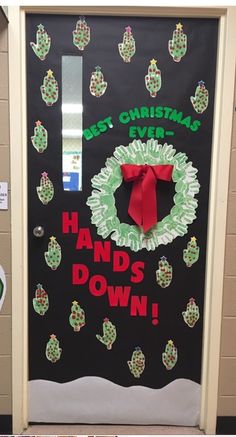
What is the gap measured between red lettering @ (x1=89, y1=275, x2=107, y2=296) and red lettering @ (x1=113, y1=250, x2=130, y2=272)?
8 cm

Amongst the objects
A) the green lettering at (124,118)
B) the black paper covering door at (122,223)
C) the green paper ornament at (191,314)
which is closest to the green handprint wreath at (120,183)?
the black paper covering door at (122,223)

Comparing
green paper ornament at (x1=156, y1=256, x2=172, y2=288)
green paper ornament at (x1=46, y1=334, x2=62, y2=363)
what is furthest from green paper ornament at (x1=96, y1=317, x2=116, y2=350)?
green paper ornament at (x1=156, y1=256, x2=172, y2=288)

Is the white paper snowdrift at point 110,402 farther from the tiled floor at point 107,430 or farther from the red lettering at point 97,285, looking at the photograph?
the red lettering at point 97,285

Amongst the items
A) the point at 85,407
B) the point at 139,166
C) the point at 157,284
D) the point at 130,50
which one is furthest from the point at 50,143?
the point at 85,407

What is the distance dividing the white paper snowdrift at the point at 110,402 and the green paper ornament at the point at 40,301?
0.38 metres

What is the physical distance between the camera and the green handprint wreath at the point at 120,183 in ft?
4.74

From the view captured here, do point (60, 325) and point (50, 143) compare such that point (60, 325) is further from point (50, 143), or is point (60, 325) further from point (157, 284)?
point (50, 143)

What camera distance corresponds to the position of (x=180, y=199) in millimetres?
1470

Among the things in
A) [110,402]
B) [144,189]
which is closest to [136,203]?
[144,189]

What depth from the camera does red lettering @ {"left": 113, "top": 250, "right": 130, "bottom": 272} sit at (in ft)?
4.88

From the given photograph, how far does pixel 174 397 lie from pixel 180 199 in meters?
0.99

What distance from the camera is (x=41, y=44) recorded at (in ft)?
4.55

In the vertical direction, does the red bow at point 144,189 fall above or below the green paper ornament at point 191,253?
above

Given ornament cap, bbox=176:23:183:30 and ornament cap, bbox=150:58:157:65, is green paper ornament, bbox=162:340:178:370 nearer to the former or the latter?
ornament cap, bbox=150:58:157:65
